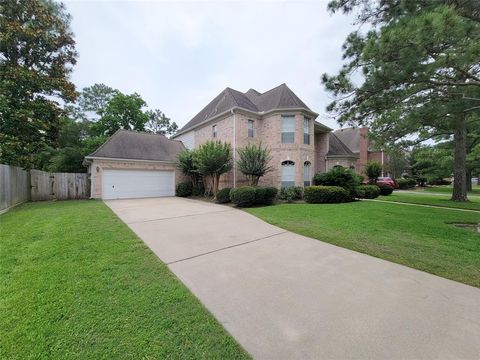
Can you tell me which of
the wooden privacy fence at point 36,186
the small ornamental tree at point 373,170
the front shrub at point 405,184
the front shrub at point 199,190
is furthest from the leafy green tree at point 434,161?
the wooden privacy fence at point 36,186

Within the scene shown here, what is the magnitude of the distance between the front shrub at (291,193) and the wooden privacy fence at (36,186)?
13086mm

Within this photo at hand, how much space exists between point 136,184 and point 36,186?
17.8 feet

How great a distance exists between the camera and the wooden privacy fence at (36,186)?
8.96 m

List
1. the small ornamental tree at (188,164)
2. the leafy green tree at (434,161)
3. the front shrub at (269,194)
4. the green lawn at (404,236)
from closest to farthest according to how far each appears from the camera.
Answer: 1. the green lawn at (404,236)
2. the front shrub at (269,194)
3. the small ornamental tree at (188,164)
4. the leafy green tree at (434,161)

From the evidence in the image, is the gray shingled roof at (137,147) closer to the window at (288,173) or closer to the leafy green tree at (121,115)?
the leafy green tree at (121,115)

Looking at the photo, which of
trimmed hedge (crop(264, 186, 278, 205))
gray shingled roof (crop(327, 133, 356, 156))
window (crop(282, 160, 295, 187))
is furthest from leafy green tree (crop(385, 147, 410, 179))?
trimmed hedge (crop(264, 186, 278, 205))

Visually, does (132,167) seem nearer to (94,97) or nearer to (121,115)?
→ (121,115)

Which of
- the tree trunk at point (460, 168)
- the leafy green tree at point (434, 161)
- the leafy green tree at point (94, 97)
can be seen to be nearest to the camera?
the tree trunk at point (460, 168)

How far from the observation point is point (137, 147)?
52.7 ft

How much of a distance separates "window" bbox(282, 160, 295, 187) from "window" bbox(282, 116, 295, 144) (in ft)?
4.64

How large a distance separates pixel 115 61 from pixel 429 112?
14.6m

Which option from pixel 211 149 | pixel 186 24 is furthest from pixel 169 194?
pixel 186 24

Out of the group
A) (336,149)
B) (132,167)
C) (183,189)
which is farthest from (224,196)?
(336,149)

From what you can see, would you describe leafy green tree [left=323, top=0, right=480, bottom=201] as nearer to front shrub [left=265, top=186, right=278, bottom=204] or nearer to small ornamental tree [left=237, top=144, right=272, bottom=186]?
front shrub [left=265, top=186, right=278, bottom=204]
